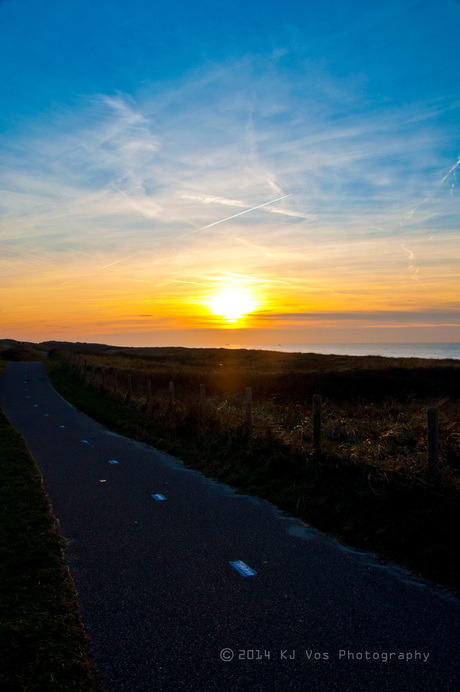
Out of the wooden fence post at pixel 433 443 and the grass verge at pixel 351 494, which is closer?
the grass verge at pixel 351 494

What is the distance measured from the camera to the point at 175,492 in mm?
8078

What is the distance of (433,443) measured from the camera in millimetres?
6785

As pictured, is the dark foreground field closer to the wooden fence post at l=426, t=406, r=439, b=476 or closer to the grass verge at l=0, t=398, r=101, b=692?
the wooden fence post at l=426, t=406, r=439, b=476

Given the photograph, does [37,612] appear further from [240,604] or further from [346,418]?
[346,418]

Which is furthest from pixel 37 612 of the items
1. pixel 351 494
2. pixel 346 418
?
pixel 346 418

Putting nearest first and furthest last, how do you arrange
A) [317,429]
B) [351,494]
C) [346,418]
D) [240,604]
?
[240,604]
[351,494]
[317,429]
[346,418]

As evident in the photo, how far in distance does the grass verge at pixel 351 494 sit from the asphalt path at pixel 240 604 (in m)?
0.37

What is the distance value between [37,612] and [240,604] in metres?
1.83

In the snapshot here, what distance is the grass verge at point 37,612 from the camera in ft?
10.4

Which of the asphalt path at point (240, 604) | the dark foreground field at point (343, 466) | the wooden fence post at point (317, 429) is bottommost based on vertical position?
the asphalt path at point (240, 604)

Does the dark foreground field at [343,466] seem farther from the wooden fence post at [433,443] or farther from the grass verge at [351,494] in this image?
the wooden fence post at [433,443]

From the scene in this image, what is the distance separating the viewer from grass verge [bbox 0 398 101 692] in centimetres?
317

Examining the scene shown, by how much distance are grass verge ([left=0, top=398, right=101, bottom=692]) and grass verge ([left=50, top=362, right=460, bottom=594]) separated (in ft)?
11.6

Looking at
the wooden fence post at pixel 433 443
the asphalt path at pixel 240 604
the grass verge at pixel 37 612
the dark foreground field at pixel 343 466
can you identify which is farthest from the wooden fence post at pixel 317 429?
the grass verge at pixel 37 612
